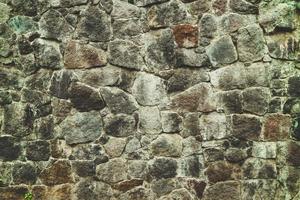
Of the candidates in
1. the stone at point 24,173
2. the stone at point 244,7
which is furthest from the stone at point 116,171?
the stone at point 244,7

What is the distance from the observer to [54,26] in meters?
4.79

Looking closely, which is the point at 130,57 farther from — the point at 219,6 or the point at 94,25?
the point at 219,6

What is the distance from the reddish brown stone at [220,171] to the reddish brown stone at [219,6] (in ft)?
4.78

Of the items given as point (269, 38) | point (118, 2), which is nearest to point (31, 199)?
A: point (118, 2)

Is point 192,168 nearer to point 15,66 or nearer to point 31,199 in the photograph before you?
point 31,199

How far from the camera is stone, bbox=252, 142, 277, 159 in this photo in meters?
4.58

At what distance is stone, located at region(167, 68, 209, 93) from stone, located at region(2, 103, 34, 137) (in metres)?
1.41

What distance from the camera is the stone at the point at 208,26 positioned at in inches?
184

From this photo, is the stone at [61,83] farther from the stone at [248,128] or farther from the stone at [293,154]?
the stone at [293,154]

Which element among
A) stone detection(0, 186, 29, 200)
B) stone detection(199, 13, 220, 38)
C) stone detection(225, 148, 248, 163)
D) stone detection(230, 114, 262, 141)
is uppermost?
stone detection(199, 13, 220, 38)

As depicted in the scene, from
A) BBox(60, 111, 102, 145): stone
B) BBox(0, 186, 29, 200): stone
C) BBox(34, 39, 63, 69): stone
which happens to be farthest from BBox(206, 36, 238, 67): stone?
BBox(0, 186, 29, 200): stone

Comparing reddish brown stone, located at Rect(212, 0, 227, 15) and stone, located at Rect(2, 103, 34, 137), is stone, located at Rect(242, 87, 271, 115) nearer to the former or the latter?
reddish brown stone, located at Rect(212, 0, 227, 15)

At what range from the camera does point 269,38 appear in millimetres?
4605

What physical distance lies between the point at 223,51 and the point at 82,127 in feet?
5.13
